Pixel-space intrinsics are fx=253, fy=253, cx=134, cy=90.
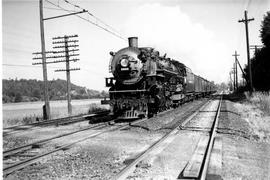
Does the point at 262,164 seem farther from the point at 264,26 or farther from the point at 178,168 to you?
the point at 264,26

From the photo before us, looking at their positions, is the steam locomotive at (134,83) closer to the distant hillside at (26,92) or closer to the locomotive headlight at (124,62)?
the locomotive headlight at (124,62)

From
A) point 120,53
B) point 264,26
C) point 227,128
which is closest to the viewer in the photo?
point 227,128

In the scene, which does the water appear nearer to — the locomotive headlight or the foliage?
the locomotive headlight

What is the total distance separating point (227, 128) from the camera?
9492 millimetres

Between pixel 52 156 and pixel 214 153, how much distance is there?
3799 millimetres

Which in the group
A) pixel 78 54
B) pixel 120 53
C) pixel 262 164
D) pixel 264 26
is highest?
pixel 264 26

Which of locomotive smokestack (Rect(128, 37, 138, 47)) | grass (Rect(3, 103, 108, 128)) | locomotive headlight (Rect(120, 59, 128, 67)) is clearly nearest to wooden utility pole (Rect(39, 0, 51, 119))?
grass (Rect(3, 103, 108, 128))

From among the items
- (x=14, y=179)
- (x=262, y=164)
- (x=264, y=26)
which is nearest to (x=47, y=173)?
(x=14, y=179)

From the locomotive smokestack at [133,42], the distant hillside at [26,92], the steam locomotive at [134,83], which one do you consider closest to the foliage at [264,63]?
the steam locomotive at [134,83]

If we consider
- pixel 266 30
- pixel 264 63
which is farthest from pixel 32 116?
pixel 266 30

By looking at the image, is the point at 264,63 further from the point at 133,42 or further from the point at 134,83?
the point at 134,83

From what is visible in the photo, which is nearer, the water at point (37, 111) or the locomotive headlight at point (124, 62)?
the locomotive headlight at point (124, 62)

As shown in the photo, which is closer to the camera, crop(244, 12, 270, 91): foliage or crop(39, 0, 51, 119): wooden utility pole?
crop(39, 0, 51, 119): wooden utility pole

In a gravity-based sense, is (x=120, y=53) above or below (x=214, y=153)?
above
